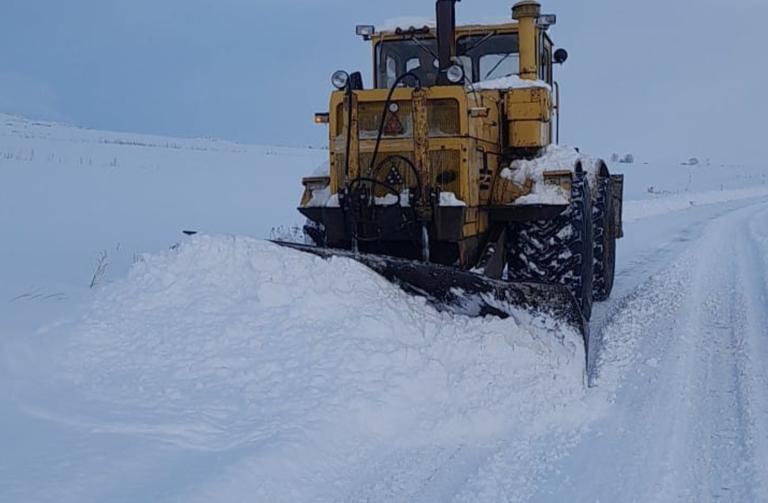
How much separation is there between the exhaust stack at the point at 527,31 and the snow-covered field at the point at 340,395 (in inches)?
94.1

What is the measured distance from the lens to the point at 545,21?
757 centimetres

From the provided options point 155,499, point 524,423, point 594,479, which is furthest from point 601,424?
point 155,499

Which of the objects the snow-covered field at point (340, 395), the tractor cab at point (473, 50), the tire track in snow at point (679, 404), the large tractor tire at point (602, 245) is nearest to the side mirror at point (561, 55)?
the tractor cab at point (473, 50)

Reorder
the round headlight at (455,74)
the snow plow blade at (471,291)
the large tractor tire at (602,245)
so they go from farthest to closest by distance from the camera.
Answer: the large tractor tire at (602,245) → the round headlight at (455,74) → the snow plow blade at (471,291)

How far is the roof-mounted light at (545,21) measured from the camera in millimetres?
7547

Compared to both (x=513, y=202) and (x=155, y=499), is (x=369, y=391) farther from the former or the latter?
(x=513, y=202)

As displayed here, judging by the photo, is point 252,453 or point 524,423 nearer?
point 252,453

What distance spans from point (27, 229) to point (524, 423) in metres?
9.40

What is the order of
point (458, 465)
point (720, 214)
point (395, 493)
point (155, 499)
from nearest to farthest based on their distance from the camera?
point (155, 499)
point (395, 493)
point (458, 465)
point (720, 214)

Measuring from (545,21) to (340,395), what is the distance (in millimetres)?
4498

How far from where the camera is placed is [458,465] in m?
4.13

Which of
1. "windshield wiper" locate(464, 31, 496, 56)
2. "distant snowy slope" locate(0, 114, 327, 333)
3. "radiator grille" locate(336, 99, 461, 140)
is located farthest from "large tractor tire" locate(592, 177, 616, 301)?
"distant snowy slope" locate(0, 114, 327, 333)

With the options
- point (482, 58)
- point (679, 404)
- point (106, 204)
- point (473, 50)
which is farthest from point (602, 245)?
point (106, 204)

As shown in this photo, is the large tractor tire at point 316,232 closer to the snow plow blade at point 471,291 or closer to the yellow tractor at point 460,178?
the yellow tractor at point 460,178
